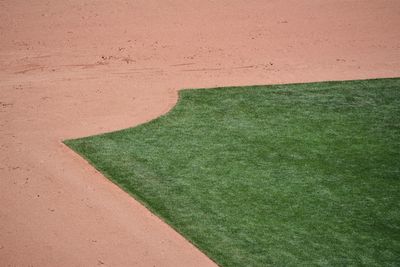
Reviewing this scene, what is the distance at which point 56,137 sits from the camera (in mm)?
8086

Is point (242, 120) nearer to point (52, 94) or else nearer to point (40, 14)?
point (52, 94)

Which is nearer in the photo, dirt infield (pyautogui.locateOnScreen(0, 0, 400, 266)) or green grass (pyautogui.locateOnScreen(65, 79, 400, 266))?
green grass (pyautogui.locateOnScreen(65, 79, 400, 266))

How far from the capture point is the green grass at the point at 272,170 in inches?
224

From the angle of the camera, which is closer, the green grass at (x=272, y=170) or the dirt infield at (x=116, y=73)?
the green grass at (x=272, y=170)

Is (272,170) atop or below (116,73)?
below

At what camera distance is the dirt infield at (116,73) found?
5793mm

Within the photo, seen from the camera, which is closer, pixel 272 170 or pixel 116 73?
pixel 272 170

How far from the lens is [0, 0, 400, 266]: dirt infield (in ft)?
19.0

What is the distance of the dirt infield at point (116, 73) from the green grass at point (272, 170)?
0.38 m

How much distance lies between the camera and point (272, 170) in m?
7.10

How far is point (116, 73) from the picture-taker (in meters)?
10.8

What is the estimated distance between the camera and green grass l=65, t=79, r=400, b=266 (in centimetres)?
569

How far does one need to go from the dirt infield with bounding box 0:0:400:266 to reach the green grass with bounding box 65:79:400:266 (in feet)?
1.24

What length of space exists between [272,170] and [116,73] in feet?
15.9
